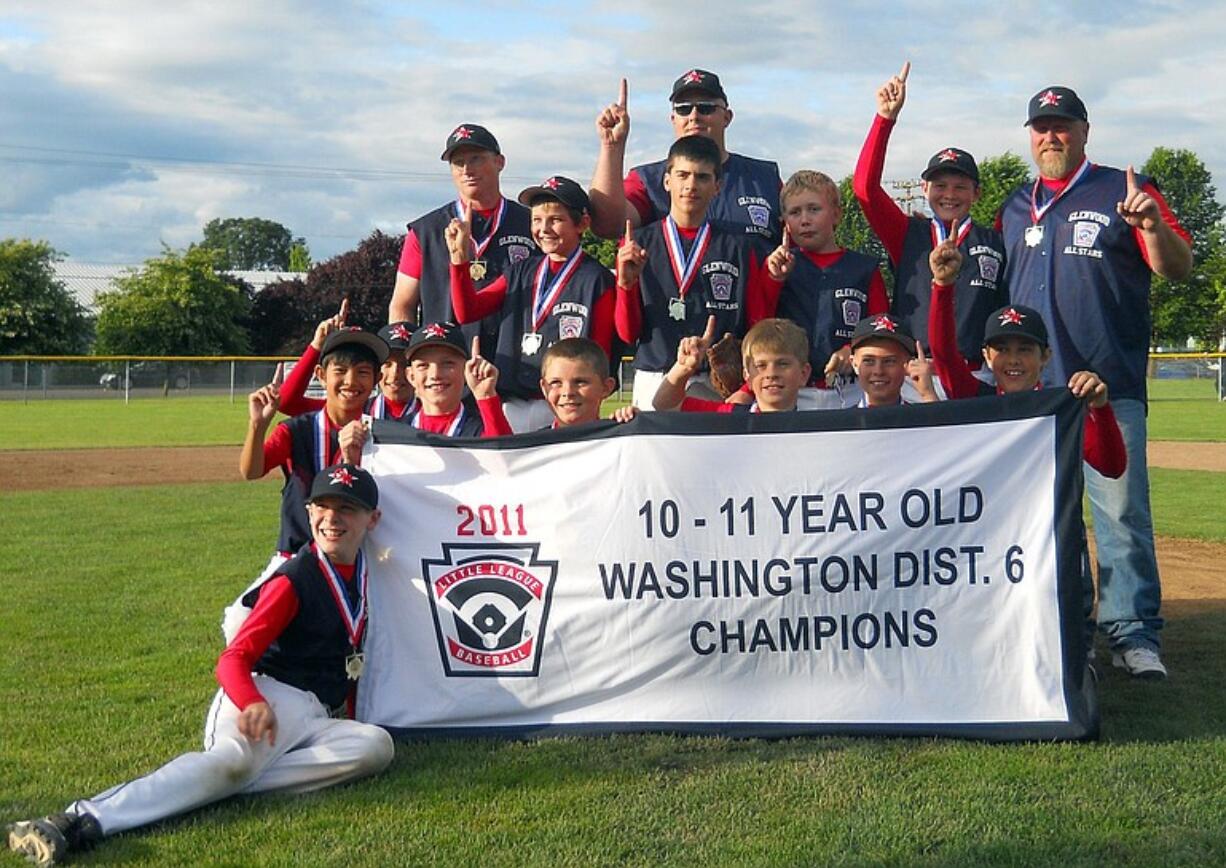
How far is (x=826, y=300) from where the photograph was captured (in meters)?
6.39

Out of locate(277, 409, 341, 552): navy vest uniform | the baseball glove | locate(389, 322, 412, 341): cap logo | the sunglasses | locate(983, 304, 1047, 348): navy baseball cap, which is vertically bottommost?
locate(277, 409, 341, 552): navy vest uniform

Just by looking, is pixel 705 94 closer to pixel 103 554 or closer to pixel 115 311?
pixel 103 554

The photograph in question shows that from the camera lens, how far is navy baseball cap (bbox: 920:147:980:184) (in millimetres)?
6586

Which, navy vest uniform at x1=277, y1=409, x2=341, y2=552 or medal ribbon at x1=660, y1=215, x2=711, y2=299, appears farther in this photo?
medal ribbon at x1=660, y1=215, x2=711, y2=299

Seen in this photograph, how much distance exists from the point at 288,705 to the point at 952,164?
425cm

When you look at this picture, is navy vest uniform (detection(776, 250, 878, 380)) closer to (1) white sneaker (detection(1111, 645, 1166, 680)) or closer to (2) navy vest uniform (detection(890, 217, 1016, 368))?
(2) navy vest uniform (detection(890, 217, 1016, 368))

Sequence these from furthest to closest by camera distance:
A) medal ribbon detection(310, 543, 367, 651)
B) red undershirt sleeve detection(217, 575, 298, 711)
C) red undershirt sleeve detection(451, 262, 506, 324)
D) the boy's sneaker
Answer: red undershirt sleeve detection(451, 262, 506, 324) < medal ribbon detection(310, 543, 367, 651) < red undershirt sleeve detection(217, 575, 298, 711) < the boy's sneaker

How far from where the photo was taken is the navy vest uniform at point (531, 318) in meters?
6.36

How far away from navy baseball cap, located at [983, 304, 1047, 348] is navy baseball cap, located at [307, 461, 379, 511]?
288 cm

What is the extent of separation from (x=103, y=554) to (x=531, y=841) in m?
7.99

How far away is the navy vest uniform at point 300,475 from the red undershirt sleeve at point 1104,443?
3364mm

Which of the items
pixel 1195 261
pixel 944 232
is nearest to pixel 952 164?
pixel 944 232

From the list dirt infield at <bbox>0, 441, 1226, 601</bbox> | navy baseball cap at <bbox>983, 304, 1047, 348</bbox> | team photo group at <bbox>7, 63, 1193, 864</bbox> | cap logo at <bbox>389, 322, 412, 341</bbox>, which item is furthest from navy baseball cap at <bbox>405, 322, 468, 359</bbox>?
dirt infield at <bbox>0, 441, 1226, 601</bbox>

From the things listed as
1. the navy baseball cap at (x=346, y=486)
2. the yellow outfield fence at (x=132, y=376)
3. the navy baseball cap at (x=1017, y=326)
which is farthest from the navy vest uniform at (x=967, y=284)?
the yellow outfield fence at (x=132, y=376)
